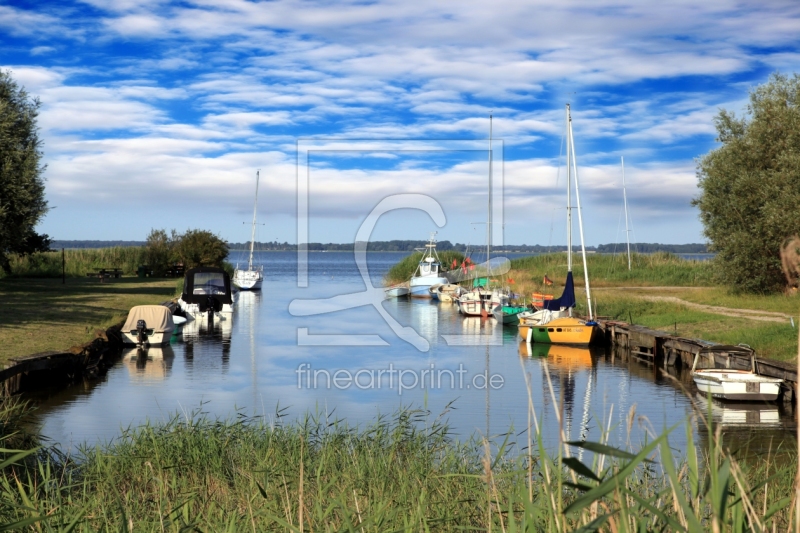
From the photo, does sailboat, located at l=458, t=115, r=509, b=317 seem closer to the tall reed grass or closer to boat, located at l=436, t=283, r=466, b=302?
boat, located at l=436, t=283, r=466, b=302

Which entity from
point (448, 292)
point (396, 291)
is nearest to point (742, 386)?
point (448, 292)

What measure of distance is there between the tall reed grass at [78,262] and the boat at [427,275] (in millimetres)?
23229

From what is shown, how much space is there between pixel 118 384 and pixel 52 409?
13.3 feet

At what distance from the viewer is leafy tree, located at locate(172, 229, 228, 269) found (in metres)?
64.9

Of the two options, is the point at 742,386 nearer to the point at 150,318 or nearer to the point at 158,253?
the point at 150,318

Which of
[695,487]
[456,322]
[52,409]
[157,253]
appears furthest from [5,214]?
[157,253]

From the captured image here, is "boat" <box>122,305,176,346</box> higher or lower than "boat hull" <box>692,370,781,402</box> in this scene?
higher

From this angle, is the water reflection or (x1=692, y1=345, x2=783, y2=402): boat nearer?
(x1=692, y1=345, x2=783, y2=402): boat

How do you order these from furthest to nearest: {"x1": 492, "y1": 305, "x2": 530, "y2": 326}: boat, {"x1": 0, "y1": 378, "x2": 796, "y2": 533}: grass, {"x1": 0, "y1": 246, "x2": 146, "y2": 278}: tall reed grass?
{"x1": 0, "y1": 246, "x2": 146, "y2": 278}: tall reed grass → {"x1": 492, "y1": 305, "x2": 530, "y2": 326}: boat → {"x1": 0, "y1": 378, "x2": 796, "y2": 533}: grass

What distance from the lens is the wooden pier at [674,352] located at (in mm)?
19578

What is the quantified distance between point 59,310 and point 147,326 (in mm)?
3788

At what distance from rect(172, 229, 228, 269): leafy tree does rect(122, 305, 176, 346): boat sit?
115ft

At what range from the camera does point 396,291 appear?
208 feet

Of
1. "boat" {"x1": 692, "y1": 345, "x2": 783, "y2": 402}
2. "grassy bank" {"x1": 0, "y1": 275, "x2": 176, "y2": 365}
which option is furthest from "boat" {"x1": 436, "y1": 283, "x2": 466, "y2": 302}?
"boat" {"x1": 692, "y1": 345, "x2": 783, "y2": 402}
